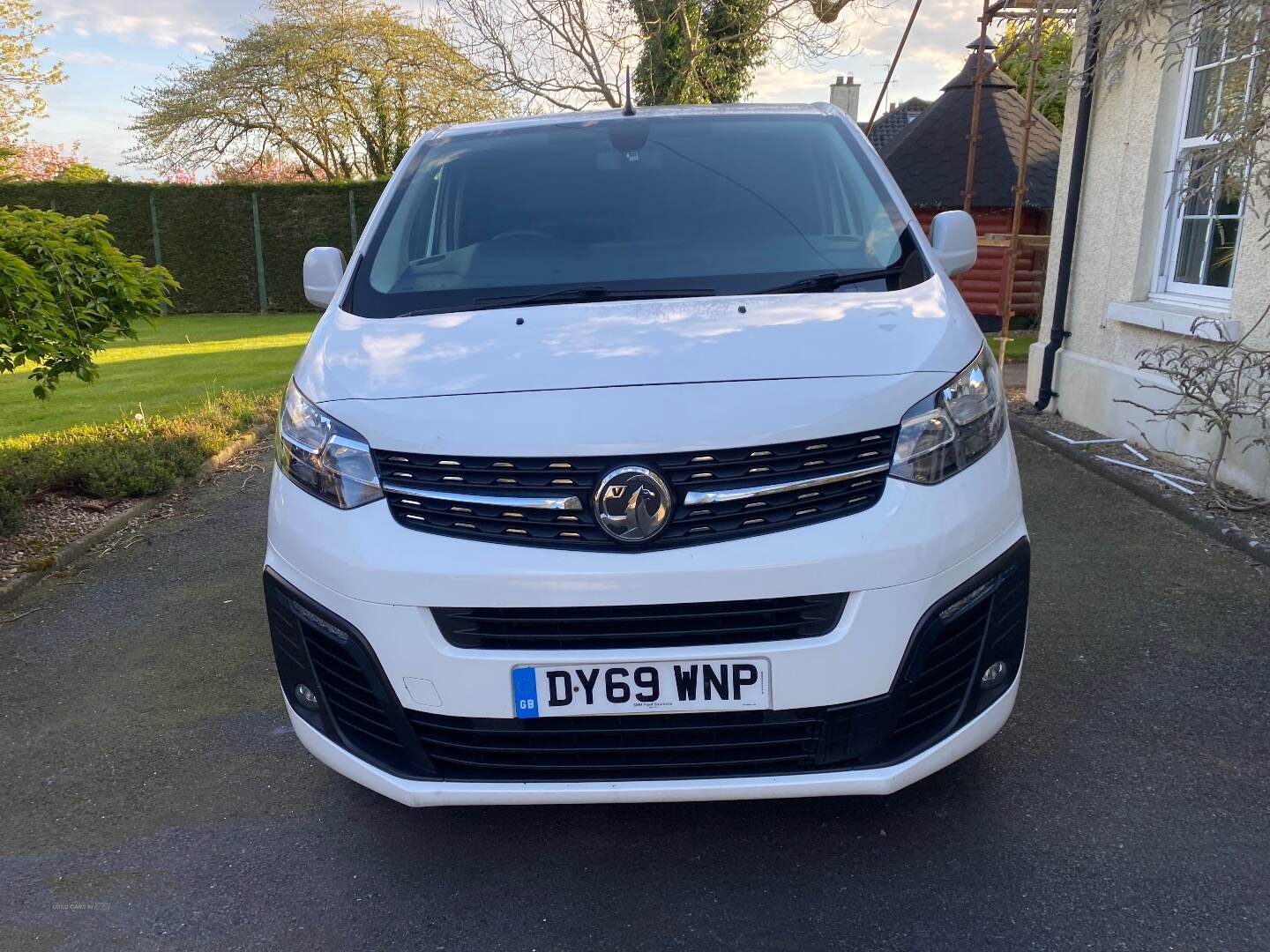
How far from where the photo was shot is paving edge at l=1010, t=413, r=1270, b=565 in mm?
4395

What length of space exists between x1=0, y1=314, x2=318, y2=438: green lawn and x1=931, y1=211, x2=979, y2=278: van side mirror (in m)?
4.44

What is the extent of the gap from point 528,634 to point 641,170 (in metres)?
1.84

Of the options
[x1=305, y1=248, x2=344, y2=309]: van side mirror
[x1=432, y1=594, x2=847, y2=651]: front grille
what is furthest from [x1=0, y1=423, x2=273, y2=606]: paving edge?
[x1=432, y1=594, x2=847, y2=651]: front grille

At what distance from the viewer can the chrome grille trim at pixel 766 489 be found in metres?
2.06

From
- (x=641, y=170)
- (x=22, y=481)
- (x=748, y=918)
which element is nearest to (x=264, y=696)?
(x=748, y=918)

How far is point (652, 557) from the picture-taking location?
80.2 inches

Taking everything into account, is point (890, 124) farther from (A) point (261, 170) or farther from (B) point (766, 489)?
(B) point (766, 489)

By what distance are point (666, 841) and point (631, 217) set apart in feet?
6.15

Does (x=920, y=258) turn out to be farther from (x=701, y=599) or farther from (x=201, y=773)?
(x=201, y=773)

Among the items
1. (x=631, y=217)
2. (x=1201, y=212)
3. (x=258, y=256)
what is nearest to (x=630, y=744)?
(x=631, y=217)

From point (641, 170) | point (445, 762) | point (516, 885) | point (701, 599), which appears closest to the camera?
point (701, 599)

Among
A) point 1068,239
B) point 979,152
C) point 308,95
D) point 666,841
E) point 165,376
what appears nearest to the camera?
point 666,841

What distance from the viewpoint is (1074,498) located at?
539cm

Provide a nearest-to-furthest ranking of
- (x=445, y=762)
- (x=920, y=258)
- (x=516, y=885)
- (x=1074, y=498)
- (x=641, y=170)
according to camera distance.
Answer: (x=445, y=762) < (x=516, y=885) < (x=920, y=258) < (x=641, y=170) < (x=1074, y=498)
